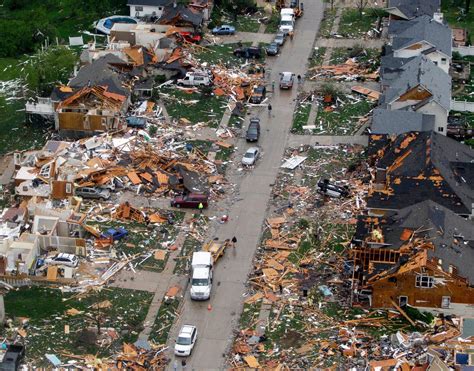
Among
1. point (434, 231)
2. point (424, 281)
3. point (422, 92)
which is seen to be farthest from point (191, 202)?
point (422, 92)

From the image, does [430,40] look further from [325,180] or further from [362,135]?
[325,180]

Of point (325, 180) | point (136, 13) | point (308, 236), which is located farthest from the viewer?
point (136, 13)

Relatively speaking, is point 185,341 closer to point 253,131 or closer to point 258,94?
point 253,131

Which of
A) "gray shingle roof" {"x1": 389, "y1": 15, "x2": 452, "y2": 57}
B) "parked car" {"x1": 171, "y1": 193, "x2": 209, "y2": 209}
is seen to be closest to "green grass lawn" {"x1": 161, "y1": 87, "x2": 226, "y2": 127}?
"parked car" {"x1": 171, "y1": 193, "x2": 209, "y2": 209}

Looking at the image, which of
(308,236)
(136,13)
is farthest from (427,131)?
(136,13)

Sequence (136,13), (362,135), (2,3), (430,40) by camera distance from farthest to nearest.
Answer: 1. (2,3)
2. (136,13)
3. (430,40)
4. (362,135)

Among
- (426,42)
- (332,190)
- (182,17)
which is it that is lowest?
(332,190)

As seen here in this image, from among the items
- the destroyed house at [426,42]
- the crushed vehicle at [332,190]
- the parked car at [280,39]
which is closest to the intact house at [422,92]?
the destroyed house at [426,42]
